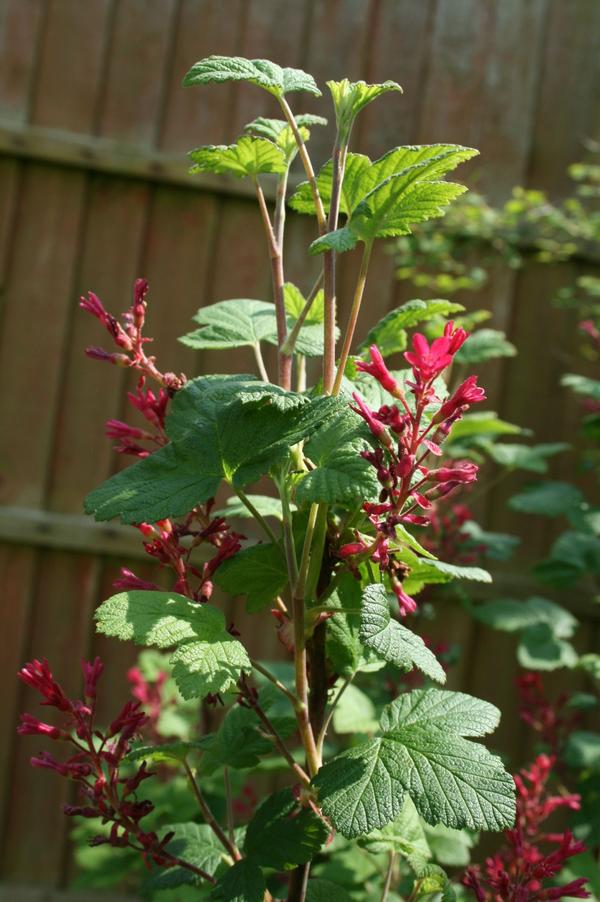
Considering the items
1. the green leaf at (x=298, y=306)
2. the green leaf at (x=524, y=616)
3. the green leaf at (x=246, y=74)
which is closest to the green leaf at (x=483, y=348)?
the green leaf at (x=524, y=616)

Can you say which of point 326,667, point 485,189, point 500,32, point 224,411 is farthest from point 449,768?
point 500,32

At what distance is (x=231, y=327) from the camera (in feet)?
3.81

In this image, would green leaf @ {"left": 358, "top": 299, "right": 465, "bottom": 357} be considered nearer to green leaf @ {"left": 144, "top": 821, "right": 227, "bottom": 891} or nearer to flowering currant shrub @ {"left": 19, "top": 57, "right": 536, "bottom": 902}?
flowering currant shrub @ {"left": 19, "top": 57, "right": 536, "bottom": 902}

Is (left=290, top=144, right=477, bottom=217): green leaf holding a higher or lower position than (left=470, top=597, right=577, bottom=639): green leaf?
higher

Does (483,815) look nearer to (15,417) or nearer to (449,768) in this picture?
(449,768)

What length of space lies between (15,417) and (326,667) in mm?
1937

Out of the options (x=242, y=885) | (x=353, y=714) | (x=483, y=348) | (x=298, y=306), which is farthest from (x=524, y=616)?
(x=242, y=885)

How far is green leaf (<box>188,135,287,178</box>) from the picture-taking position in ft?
3.25

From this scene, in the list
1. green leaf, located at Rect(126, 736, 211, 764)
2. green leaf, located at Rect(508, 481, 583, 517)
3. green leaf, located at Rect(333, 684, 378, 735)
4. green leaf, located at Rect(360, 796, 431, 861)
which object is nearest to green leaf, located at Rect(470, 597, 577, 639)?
green leaf, located at Rect(508, 481, 583, 517)

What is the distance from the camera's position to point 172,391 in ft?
3.33

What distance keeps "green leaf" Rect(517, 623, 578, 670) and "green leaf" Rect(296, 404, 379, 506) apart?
1.48 meters

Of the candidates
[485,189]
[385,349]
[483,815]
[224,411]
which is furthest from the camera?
[485,189]

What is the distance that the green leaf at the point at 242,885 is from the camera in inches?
37.5

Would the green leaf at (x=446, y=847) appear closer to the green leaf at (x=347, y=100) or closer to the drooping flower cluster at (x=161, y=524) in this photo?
the drooping flower cluster at (x=161, y=524)
